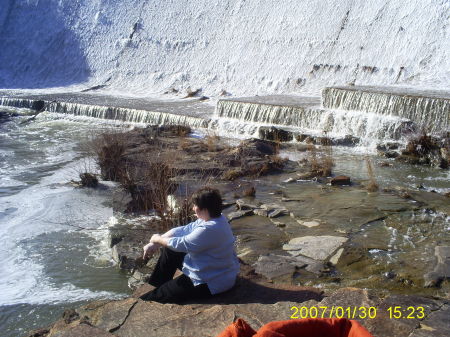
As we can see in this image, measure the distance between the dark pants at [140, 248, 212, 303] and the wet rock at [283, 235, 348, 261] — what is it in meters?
2.10

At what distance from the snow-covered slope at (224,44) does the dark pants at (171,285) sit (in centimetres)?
1349

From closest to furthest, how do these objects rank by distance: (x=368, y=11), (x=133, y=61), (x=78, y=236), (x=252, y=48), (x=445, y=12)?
(x=78, y=236) < (x=445, y=12) < (x=368, y=11) < (x=252, y=48) < (x=133, y=61)

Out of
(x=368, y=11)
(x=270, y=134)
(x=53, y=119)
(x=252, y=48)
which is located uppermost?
(x=368, y=11)

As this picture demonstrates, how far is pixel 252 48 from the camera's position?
22516mm

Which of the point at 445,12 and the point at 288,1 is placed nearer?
the point at 445,12

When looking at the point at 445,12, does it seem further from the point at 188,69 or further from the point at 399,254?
the point at 399,254

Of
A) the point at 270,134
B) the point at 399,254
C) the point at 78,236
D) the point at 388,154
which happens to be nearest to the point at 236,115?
the point at 270,134

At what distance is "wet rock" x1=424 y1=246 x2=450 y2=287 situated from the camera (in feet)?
17.6

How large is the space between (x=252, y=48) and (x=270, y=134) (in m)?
9.50

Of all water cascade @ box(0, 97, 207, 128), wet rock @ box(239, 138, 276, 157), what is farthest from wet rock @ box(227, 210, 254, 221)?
water cascade @ box(0, 97, 207, 128)

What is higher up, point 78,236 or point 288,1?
point 288,1

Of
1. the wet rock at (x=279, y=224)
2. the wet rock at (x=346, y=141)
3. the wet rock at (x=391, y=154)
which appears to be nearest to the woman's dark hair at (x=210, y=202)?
the wet rock at (x=279, y=224)

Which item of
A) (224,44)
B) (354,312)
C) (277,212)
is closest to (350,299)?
(354,312)

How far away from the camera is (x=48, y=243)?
709cm
